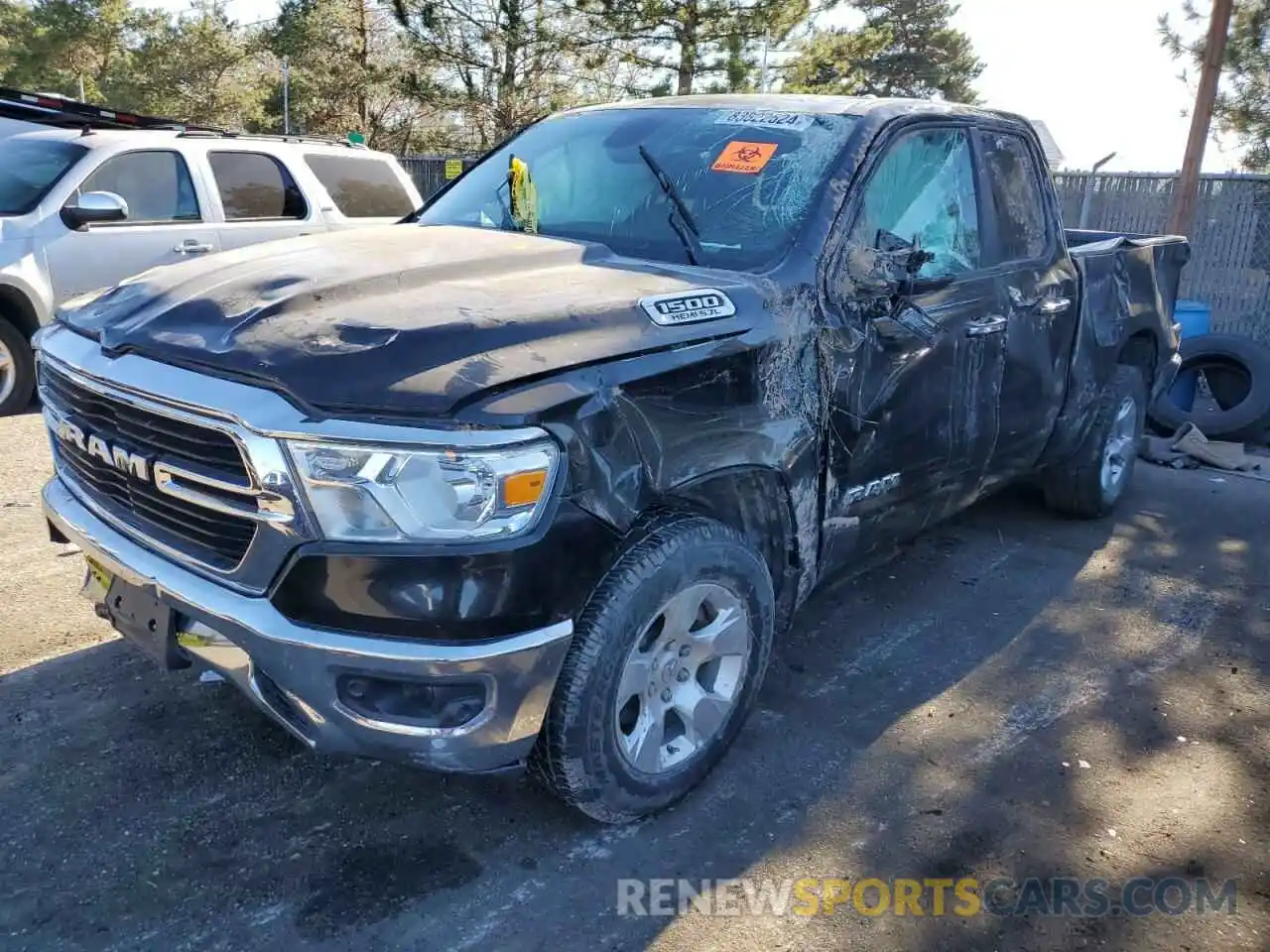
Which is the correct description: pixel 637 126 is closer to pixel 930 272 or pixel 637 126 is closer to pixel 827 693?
pixel 930 272

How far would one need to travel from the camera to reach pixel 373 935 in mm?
2348

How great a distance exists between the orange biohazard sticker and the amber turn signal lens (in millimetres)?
1605

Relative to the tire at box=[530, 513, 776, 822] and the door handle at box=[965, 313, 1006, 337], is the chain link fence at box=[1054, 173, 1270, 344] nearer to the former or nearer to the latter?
the door handle at box=[965, 313, 1006, 337]

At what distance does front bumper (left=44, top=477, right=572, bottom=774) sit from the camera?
2182mm

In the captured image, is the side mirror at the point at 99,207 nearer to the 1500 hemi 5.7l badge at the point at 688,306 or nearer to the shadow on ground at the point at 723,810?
the shadow on ground at the point at 723,810

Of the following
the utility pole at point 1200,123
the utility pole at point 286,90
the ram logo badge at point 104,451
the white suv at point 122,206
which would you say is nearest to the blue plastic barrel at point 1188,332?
the utility pole at point 1200,123

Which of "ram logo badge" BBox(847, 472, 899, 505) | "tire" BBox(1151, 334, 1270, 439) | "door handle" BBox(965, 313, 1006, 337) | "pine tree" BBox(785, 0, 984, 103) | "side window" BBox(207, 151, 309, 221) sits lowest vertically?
"tire" BBox(1151, 334, 1270, 439)

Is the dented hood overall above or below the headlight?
above

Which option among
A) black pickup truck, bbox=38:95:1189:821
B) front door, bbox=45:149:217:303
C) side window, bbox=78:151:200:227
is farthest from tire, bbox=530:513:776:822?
side window, bbox=78:151:200:227

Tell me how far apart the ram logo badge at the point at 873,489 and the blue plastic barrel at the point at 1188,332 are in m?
5.52

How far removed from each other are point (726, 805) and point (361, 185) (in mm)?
6750

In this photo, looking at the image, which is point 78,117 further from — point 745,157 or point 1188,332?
point 1188,332

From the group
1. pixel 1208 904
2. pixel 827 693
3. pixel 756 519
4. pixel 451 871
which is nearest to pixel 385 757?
pixel 451 871

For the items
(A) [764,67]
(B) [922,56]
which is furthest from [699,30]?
(B) [922,56]
